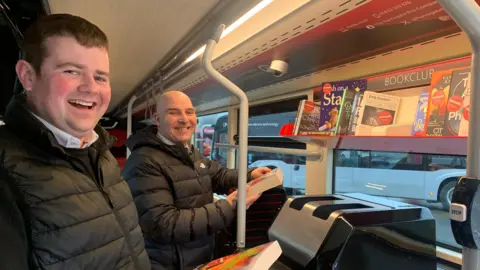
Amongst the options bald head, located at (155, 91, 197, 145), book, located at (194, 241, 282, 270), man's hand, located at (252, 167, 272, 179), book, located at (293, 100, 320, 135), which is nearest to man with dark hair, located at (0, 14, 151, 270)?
book, located at (194, 241, 282, 270)

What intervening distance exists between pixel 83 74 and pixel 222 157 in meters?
3.93

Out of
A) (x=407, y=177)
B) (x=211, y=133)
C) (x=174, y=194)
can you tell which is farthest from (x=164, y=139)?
(x=211, y=133)

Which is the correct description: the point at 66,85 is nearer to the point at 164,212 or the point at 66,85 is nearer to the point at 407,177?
the point at 164,212

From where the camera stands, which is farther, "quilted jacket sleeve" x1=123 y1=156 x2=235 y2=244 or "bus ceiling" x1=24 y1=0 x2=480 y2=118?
"quilted jacket sleeve" x1=123 y1=156 x2=235 y2=244

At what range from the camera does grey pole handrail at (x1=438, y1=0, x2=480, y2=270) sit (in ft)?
2.19

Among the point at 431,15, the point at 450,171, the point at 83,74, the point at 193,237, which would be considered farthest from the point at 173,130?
the point at 450,171

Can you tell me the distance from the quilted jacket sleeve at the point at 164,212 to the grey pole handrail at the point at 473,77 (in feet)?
3.69

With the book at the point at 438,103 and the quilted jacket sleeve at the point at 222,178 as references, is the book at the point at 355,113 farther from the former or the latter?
the quilted jacket sleeve at the point at 222,178

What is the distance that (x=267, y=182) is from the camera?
1.60 metres

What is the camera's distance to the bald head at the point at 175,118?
1919 millimetres

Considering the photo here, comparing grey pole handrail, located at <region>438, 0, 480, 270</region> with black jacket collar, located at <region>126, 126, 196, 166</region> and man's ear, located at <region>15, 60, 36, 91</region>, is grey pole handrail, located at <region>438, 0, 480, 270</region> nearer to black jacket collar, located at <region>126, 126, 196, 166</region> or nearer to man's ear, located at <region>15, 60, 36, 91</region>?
man's ear, located at <region>15, 60, 36, 91</region>

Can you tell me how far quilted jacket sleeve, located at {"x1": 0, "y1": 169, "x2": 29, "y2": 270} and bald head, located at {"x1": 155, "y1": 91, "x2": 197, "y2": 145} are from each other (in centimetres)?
113

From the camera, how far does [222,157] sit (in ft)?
16.1

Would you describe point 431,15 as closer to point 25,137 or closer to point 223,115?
point 25,137
